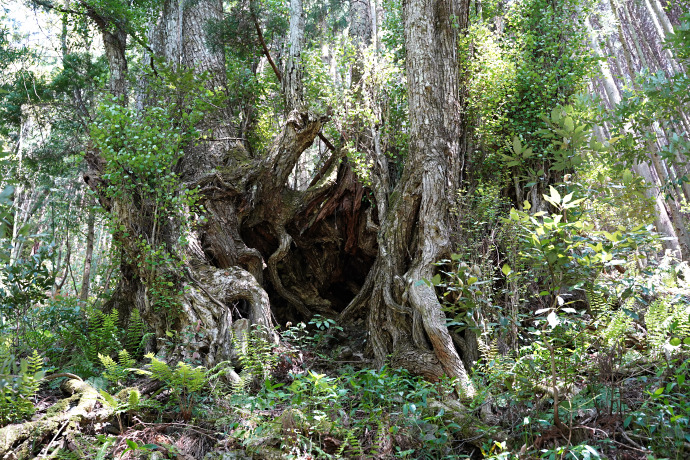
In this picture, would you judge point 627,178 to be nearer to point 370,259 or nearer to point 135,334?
point 370,259

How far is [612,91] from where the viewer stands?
15.5 m

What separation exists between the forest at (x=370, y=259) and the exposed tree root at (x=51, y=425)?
2cm

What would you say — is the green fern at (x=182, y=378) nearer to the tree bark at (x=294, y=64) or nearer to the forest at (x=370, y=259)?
the forest at (x=370, y=259)

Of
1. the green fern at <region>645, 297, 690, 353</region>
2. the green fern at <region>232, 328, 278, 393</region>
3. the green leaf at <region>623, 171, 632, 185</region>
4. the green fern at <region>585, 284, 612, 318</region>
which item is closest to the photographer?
the green leaf at <region>623, 171, 632, 185</region>

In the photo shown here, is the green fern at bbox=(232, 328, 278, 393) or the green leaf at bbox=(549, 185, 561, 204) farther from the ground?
the green leaf at bbox=(549, 185, 561, 204)

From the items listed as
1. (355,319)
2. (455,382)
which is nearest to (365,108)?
(355,319)

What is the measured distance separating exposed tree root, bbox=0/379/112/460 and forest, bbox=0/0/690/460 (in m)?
0.02

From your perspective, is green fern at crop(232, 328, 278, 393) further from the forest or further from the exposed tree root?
the exposed tree root

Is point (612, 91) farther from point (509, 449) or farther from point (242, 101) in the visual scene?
point (509, 449)

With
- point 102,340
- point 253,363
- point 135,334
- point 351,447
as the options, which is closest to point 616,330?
point 351,447

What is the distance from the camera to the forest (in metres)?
3.71

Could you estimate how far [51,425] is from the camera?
395 centimetres

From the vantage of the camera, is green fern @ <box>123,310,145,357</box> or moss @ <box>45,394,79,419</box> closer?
moss @ <box>45,394,79,419</box>

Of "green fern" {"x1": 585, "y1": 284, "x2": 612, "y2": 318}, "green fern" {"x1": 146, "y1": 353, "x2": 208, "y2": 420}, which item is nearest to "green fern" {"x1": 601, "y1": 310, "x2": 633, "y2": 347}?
"green fern" {"x1": 585, "y1": 284, "x2": 612, "y2": 318}
